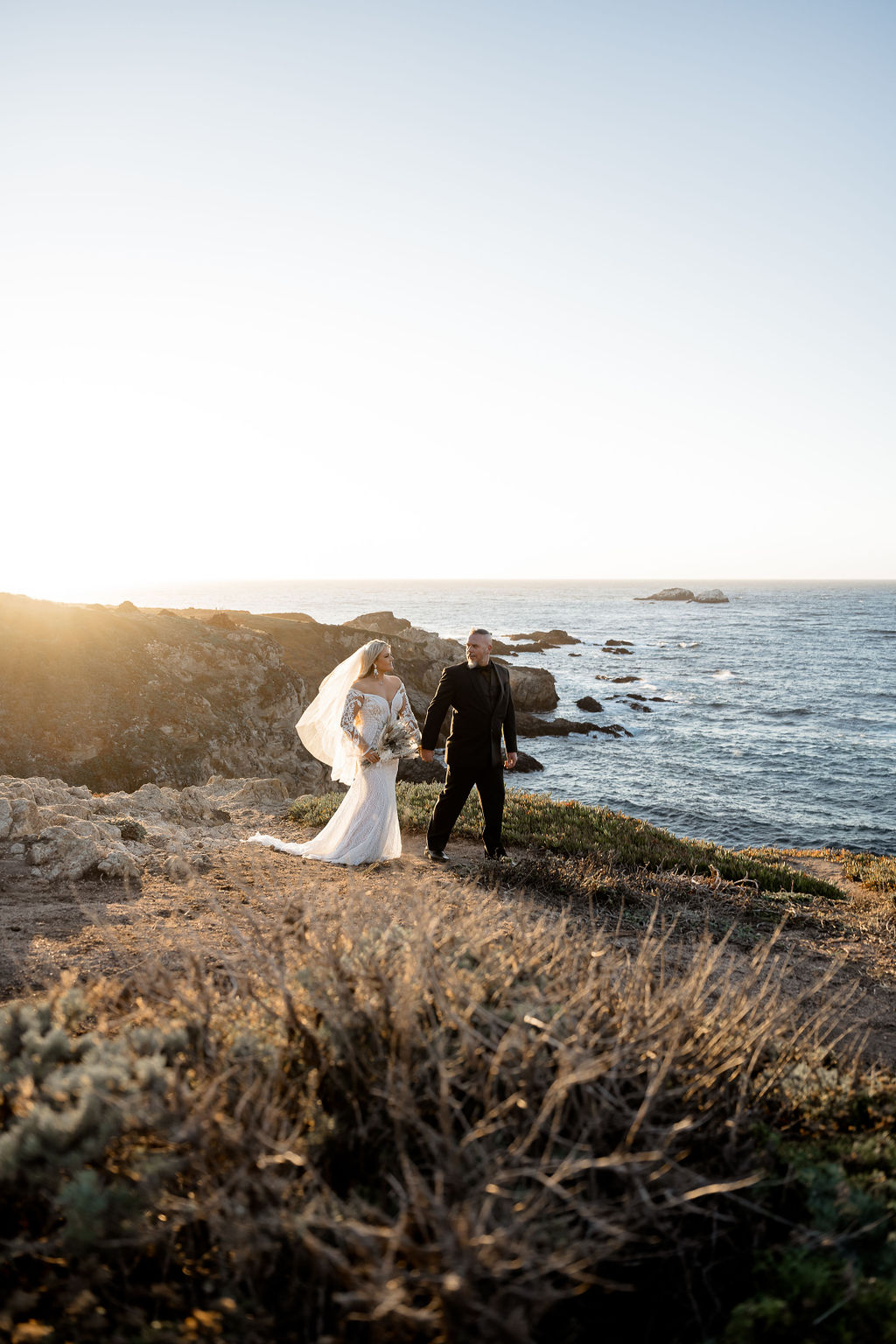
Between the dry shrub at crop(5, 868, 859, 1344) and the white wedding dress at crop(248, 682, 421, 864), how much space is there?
5280 mm

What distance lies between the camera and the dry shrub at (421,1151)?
74.8 inches

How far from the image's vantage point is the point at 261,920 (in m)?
5.36

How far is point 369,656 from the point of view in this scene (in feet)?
28.3

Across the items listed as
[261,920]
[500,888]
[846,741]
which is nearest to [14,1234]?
[261,920]

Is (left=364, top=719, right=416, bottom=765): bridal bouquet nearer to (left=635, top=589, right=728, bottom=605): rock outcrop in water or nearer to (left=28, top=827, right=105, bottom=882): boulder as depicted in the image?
(left=28, top=827, right=105, bottom=882): boulder

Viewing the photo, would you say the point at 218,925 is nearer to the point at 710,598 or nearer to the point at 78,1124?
the point at 78,1124

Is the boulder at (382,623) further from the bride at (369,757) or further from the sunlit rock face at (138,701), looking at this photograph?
the bride at (369,757)

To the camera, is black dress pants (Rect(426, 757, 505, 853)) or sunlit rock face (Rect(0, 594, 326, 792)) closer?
black dress pants (Rect(426, 757, 505, 853))

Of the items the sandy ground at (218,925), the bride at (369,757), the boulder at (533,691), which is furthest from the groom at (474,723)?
the boulder at (533,691)

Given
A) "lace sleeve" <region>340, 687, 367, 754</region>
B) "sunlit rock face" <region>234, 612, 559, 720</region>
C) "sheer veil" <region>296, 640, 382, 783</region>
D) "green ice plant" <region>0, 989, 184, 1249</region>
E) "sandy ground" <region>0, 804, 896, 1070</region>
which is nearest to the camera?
"green ice plant" <region>0, 989, 184, 1249</region>

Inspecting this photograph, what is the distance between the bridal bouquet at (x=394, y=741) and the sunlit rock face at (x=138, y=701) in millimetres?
11949

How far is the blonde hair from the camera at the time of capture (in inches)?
336

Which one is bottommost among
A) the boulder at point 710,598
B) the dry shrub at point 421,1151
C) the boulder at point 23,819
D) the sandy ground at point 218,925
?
the sandy ground at point 218,925

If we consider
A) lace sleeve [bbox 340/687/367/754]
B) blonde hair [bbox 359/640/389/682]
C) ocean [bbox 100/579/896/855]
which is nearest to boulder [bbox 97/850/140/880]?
lace sleeve [bbox 340/687/367/754]
